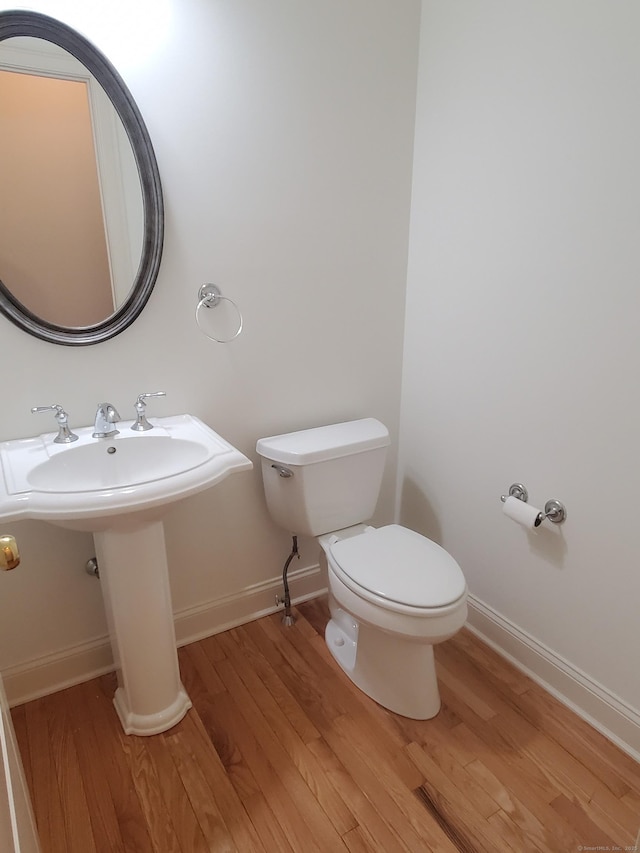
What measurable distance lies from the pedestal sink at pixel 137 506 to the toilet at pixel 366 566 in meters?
0.40

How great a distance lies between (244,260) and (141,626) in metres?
1.12

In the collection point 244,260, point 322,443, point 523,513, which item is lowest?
point 523,513

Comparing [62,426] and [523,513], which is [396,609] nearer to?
[523,513]

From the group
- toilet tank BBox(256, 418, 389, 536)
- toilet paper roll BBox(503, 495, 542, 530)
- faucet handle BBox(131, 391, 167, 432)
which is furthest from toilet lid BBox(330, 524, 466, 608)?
faucet handle BBox(131, 391, 167, 432)

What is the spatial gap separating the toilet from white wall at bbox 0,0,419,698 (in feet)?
0.63

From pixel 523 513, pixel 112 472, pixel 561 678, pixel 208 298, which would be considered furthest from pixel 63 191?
pixel 561 678

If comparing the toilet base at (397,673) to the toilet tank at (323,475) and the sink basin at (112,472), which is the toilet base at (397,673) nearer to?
the toilet tank at (323,475)

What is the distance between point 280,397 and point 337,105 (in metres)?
0.97

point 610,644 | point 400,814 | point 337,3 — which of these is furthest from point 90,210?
point 610,644

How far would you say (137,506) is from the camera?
105cm

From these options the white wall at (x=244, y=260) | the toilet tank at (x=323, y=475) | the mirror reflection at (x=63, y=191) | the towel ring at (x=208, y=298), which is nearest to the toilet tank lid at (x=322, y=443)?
the toilet tank at (x=323, y=475)

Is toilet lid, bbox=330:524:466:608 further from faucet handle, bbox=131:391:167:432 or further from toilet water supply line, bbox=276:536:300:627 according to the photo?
faucet handle, bbox=131:391:167:432

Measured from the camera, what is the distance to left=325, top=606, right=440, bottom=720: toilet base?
147cm

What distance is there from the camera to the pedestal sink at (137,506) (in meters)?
1.11
